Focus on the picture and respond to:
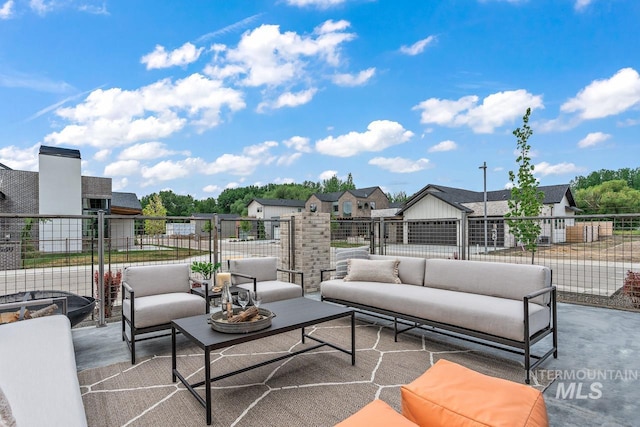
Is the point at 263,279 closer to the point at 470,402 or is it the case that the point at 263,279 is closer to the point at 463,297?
the point at 463,297

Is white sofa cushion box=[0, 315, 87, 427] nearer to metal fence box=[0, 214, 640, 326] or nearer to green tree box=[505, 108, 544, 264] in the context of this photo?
metal fence box=[0, 214, 640, 326]

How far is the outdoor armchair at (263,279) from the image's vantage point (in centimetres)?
446

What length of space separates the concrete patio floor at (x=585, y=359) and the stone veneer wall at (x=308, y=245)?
2.94m

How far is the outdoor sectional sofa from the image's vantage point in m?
3.04

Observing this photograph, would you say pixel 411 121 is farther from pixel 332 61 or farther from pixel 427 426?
pixel 427 426

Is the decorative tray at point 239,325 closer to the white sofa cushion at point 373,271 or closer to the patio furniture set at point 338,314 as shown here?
the patio furniture set at point 338,314

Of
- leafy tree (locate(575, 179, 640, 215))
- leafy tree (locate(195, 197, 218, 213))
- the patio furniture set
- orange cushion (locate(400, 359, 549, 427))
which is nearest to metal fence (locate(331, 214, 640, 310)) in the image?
the patio furniture set

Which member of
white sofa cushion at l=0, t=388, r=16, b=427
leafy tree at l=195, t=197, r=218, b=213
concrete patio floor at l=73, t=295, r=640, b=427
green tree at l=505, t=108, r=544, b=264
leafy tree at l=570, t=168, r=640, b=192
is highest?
leafy tree at l=570, t=168, r=640, b=192

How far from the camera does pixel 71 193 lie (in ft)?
48.5

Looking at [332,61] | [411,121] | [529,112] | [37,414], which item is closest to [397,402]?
[37,414]

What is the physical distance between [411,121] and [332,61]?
7921 mm

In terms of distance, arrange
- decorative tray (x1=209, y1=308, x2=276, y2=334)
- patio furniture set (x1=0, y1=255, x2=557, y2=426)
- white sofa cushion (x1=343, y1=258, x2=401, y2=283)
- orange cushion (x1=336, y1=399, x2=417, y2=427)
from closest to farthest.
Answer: orange cushion (x1=336, y1=399, x2=417, y2=427), patio furniture set (x1=0, y1=255, x2=557, y2=426), decorative tray (x1=209, y1=308, x2=276, y2=334), white sofa cushion (x1=343, y1=258, x2=401, y2=283)

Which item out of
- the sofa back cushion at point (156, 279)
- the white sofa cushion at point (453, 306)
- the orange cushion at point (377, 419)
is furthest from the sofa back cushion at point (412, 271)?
the orange cushion at point (377, 419)

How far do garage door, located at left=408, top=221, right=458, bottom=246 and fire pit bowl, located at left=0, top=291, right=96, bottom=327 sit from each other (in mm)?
5578
